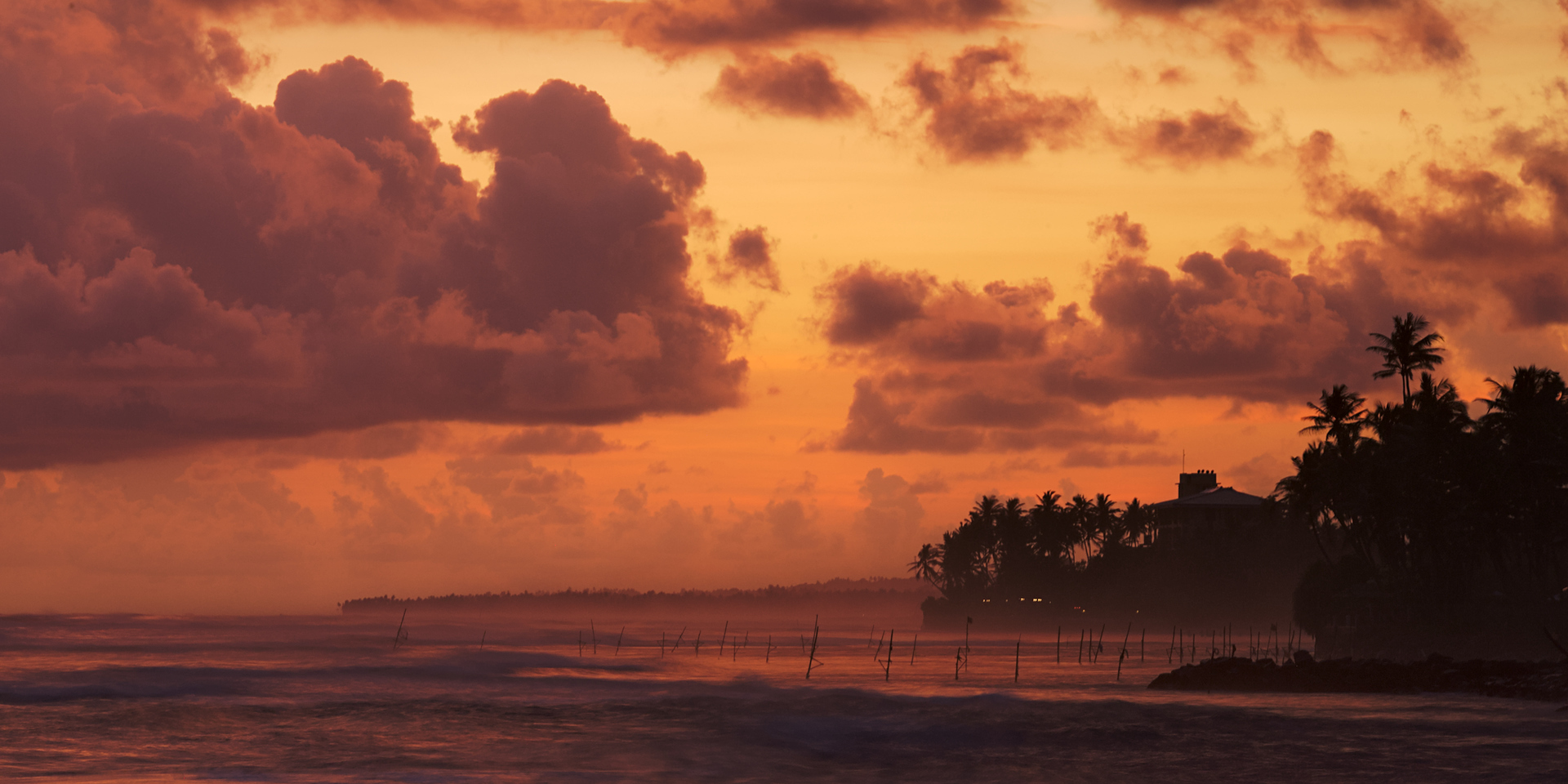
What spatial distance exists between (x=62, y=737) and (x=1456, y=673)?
7662 centimetres

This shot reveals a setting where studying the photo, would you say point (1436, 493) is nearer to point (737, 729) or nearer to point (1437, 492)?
point (1437, 492)

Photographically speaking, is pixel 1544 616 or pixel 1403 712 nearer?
pixel 1403 712

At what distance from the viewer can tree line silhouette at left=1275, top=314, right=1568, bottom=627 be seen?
95938mm

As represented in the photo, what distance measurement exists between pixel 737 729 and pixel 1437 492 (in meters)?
55.7

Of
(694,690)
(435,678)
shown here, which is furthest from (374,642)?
(694,690)

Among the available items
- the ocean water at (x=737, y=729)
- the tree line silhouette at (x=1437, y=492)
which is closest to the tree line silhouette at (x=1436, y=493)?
the tree line silhouette at (x=1437, y=492)

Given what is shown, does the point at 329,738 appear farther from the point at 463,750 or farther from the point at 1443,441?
the point at 1443,441

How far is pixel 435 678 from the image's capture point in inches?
4616

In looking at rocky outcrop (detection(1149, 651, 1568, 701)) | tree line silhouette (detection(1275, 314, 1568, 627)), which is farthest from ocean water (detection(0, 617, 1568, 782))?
tree line silhouette (detection(1275, 314, 1568, 627))

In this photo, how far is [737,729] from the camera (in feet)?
255

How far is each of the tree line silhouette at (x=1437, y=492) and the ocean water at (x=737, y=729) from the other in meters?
21.1

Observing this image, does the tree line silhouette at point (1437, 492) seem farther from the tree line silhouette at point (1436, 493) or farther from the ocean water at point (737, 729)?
the ocean water at point (737, 729)

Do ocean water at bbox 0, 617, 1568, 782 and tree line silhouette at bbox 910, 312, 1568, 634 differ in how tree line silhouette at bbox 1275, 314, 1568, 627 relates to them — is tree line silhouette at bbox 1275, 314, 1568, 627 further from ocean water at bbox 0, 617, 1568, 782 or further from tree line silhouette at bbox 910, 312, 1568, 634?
ocean water at bbox 0, 617, 1568, 782

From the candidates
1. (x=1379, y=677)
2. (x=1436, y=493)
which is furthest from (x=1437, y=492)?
(x=1379, y=677)
